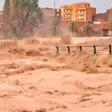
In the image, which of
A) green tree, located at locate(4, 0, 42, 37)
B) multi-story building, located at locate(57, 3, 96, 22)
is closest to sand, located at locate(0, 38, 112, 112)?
green tree, located at locate(4, 0, 42, 37)

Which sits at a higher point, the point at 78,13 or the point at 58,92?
the point at 78,13

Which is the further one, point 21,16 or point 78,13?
point 78,13

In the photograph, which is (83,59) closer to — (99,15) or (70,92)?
(70,92)

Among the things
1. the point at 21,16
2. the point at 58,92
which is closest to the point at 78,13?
the point at 21,16

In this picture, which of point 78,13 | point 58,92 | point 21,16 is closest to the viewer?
point 58,92

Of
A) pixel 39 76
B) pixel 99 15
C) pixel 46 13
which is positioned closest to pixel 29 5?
pixel 46 13

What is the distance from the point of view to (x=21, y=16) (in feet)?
270

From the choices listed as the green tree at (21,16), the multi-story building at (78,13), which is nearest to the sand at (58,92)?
the green tree at (21,16)

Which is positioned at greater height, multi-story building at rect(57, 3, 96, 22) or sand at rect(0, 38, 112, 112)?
multi-story building at rect(57, 3, 96, 22)

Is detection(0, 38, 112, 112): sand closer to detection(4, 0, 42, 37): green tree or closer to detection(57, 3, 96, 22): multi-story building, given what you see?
detection(4, 0, 42, 37): green tree

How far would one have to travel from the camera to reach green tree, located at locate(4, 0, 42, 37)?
81312mm

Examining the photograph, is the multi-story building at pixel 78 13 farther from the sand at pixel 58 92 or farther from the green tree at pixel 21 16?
the sand at pixel 58 92

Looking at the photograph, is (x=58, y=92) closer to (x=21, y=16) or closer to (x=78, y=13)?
(x=21, y=16)

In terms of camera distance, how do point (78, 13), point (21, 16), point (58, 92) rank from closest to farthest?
1. point (58, 92)
2. point (21, 16)
3. point (78, 13)
